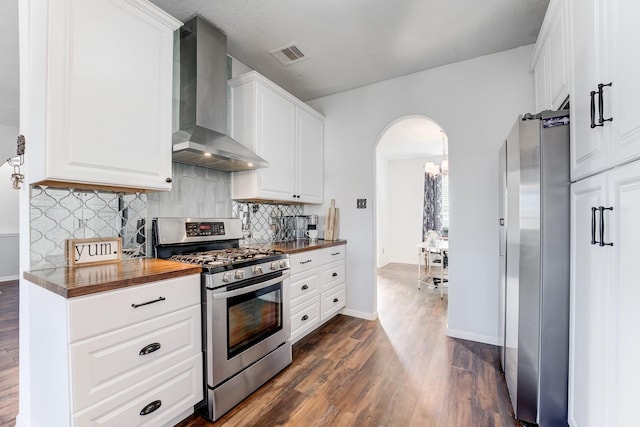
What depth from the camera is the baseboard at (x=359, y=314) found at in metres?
3.21

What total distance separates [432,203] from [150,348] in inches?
240

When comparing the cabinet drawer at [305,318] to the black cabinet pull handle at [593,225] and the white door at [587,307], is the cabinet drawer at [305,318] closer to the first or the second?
the white door at [587,307]

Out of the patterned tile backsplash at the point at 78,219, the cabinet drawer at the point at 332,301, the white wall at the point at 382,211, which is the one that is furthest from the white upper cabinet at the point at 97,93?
the white wall at the point at 382,211

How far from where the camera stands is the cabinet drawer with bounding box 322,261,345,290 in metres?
2.89

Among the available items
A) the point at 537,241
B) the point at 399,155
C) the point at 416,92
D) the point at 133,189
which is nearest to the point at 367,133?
the point at 416,92

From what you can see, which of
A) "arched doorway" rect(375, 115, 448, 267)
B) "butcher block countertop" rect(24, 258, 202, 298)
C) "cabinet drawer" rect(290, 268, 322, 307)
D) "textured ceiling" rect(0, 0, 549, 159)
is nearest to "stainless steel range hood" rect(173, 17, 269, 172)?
"textured ceiling" rect(0, 0, 549, 159)

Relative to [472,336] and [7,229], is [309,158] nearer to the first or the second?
[472,336]

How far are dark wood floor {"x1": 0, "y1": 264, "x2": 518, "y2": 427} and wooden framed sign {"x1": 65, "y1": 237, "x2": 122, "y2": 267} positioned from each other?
1.06 m

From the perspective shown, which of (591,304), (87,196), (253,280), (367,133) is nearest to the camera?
(591,304)

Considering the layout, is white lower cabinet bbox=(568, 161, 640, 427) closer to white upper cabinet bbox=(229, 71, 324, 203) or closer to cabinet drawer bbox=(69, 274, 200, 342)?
cabinet drawer bbox=(69, 274, 200, 342)

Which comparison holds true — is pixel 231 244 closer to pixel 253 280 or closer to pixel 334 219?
pixel 253 280

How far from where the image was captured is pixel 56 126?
1.35 meters

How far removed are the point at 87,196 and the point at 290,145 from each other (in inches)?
68.7

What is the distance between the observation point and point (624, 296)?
3.08 feet
